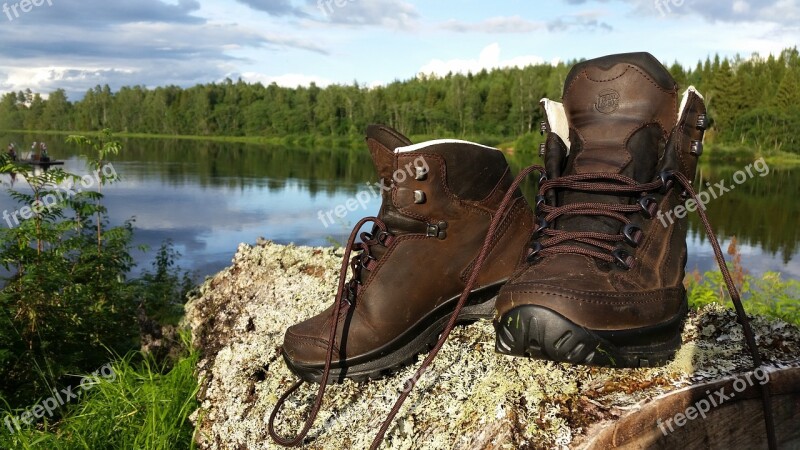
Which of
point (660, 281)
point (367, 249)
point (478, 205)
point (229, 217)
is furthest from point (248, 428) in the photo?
point (229, 217)

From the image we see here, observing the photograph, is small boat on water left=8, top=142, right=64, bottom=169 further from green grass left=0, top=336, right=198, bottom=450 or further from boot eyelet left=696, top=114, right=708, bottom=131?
boot eyelet left=696, top=114, right=708, bottom=131

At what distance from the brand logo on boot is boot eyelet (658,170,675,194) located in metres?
0.28

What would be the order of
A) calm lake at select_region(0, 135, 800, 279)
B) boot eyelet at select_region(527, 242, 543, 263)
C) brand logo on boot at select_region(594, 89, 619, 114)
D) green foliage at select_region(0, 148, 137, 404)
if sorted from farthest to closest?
calm lake at select_region(0, 135, 800, 279) < green foliage at select_region(0, 148, 137, 404) < brand logo on boot at select_region(594, 89, 619, 114) < boot eyelet at select_region(527, 242, 543, 263)

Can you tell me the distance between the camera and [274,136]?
96562 mm

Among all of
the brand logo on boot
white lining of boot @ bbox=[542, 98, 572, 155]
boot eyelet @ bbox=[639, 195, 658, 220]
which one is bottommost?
boot eyelet @ bbox=[639, 195, 658, 220]

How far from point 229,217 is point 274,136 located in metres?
76.1

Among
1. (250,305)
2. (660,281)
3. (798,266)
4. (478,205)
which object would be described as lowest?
(798,266)

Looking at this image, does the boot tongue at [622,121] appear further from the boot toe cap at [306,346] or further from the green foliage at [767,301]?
the green foliage at [767,301]

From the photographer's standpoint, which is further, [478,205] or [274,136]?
[274,136]

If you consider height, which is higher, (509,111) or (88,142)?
(509,111)

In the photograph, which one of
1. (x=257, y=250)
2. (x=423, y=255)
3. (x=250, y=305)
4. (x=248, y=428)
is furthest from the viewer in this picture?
(x=257, y=250)

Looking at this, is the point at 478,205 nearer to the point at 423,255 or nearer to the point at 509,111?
the point at 423,255

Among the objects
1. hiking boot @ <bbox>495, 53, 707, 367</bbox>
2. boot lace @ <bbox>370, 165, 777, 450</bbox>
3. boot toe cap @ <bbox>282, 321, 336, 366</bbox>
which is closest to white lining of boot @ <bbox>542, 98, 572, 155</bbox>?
hiking boot @ <bbox>495, 53, 707, 367</bbox>

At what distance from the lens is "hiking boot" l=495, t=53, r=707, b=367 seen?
174 cm
